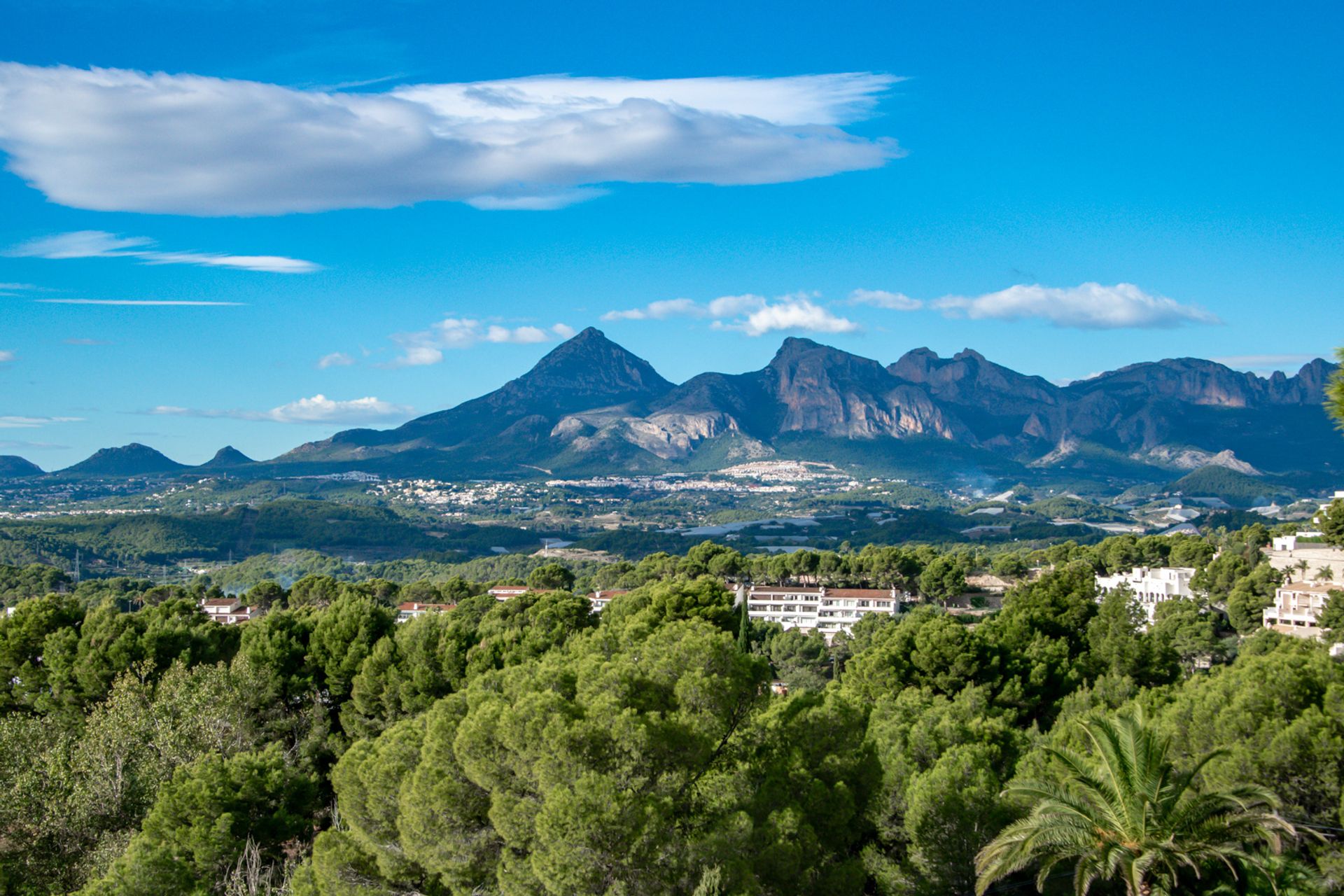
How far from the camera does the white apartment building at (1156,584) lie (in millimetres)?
50406

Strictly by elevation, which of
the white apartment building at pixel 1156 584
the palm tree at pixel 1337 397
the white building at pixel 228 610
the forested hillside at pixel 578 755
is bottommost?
the white building at pixel 228 610

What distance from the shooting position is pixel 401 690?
2589 centimetres

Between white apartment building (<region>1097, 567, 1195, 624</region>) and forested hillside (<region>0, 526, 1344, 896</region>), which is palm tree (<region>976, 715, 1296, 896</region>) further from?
white apartment building (<region>1097, 567, 1195, 624</region>)

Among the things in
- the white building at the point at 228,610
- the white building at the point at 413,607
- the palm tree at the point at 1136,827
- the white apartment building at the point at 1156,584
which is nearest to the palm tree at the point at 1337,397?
the palm tree at the point at 1136,827

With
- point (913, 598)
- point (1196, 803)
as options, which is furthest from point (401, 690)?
point (913, 598)

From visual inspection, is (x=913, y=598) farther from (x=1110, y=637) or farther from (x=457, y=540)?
(x=457, y=540)

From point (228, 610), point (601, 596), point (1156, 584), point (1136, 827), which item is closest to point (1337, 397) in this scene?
point (1136, 827)

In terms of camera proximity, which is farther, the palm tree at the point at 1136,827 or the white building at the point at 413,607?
the white building at the point at 413,607

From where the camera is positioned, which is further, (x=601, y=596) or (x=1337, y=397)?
(x=601, y=596)

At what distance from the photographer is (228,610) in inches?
2295

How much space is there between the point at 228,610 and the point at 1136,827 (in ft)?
175

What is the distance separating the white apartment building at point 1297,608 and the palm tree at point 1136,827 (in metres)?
29.3

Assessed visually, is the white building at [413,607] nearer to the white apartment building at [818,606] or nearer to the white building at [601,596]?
the white building at [601,596]

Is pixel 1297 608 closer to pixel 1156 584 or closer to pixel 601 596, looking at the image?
pixel 1156 584
